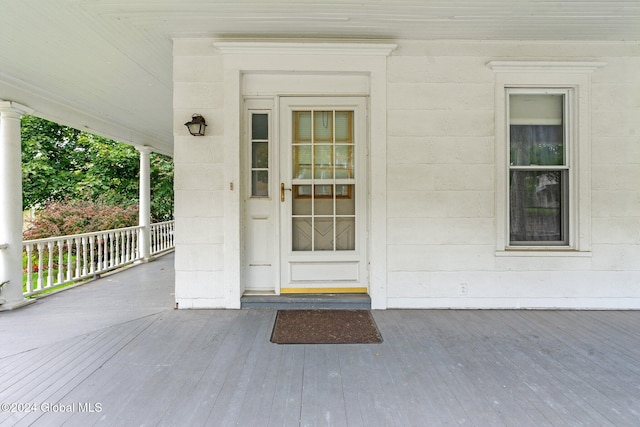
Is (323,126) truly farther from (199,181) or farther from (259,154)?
(199,181)

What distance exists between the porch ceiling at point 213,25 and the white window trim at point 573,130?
0.94 feet

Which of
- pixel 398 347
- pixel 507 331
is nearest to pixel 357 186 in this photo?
pixel 398 347

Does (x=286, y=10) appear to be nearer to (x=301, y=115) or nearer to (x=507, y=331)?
(x=301, y=115)

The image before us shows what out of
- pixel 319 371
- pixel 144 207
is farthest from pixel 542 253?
pixel 144 207

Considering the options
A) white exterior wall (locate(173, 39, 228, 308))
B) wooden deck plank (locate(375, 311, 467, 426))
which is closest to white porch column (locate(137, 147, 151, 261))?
white exterior wall (locate(173, 39, 228, 308))

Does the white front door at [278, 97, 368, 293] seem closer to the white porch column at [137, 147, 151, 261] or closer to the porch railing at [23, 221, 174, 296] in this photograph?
the porch railing at [23, 221, 174, 296]

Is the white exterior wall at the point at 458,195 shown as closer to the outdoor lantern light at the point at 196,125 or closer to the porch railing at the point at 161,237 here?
the outdoor lantern light at the point at 196,125

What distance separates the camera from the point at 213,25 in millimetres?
2705

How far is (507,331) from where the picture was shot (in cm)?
251

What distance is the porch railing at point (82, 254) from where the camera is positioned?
145 inches

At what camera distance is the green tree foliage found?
9.06 meters

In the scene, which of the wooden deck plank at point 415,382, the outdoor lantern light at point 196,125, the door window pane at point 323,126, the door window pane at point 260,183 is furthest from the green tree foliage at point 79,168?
the wooden deck plank at point 415,382

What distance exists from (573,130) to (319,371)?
3324 mm

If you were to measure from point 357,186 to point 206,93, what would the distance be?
1.75 metres
